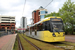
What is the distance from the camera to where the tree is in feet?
116

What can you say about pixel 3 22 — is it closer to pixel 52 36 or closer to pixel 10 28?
pixel 10 28

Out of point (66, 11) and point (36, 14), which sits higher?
point (36, 14)

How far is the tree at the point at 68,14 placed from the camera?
35.2 meters

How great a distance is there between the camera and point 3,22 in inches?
3925

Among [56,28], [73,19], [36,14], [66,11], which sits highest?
[36,14]

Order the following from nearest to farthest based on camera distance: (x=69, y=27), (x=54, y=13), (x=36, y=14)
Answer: (x=69, y=27) → (x=54, y=13) → (x=36, y=14)

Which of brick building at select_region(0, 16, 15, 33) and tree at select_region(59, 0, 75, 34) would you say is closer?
tree at select_region(59, 0, 75, 34)

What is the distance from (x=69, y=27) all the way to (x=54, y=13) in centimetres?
1775

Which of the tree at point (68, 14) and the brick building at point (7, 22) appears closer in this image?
the tree at point (68, 14)

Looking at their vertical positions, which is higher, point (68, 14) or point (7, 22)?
point (7, 22)

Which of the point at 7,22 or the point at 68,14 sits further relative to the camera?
the point at 7,22

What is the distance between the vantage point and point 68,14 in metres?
35.3

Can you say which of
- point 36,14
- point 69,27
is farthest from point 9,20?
point 69,27

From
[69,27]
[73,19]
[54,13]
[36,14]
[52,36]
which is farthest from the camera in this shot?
[36,14]
